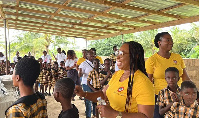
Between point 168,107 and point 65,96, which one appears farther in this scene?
point 168,107

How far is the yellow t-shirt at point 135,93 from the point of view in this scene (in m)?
1.47

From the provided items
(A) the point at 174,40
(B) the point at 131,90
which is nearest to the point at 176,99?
(B) the point at 131,90

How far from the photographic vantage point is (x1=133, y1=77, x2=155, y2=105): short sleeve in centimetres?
146

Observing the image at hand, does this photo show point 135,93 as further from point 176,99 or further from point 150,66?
point 150,66

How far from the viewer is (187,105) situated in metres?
2.19

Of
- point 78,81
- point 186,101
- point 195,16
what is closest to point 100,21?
point 78,81

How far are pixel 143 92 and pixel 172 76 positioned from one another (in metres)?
1.16

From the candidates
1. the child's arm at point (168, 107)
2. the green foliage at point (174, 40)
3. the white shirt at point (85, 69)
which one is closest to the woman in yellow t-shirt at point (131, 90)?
the child's arm at point (168, 107)

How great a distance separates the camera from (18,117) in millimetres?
1393

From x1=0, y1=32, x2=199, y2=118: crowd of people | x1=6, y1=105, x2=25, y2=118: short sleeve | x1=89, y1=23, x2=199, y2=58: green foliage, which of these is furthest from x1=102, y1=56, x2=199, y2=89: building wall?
x1=89, y1=23, x2=199, y2=58: green foliage

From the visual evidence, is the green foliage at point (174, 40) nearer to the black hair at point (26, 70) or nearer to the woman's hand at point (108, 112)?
the woman's hand at point (108, 112)

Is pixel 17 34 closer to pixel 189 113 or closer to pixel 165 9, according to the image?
pixel 165 9

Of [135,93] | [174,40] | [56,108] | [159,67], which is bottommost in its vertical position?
[56,108]

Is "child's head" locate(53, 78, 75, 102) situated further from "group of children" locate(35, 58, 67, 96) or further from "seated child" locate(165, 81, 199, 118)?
"group of children" locate(35, 58, 67, 96)
